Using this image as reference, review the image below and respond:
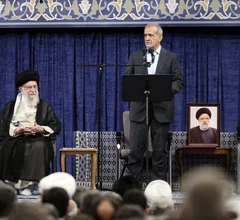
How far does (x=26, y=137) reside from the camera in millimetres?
8023

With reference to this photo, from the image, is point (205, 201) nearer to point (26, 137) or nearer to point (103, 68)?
point (26, 137)

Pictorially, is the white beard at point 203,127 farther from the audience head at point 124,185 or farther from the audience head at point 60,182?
the audience head at point 60,182

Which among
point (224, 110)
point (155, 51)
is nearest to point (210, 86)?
point (224, 110)

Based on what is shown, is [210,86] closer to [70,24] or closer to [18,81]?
[70,24]

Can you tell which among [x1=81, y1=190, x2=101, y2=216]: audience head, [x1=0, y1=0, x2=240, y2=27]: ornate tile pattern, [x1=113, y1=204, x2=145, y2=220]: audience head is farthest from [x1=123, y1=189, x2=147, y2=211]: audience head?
[x1=0, y1=0, x2=240, y2=27]: ornate tile pattern

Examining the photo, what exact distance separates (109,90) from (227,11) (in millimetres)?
2052

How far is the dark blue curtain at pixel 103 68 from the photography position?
10.1 meters

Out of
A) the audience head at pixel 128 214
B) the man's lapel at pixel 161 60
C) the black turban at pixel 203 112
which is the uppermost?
the man's lapel at pixel 161 60

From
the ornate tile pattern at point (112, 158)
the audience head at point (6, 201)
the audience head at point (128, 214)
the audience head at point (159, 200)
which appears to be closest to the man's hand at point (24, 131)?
the ornate tile pattern at point (112, 158)

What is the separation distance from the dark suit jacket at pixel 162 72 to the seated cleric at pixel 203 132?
4.15 feet

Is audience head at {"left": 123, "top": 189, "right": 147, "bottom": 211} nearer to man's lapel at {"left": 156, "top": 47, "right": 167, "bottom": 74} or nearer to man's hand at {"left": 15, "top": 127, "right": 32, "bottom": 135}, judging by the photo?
man's lapel at {"left": 156, "top": 47, "right": 167, "bottom": 74}

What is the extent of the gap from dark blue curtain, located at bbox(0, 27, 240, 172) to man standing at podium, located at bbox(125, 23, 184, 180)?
2.41 meters

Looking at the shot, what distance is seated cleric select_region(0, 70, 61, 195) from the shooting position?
7844 mm

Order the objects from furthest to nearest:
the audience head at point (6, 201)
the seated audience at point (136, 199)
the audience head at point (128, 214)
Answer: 1. the seated audience at point (136, 199)
2. the audience head at point (6, 201)
3. the audience head at point (128, 214)
